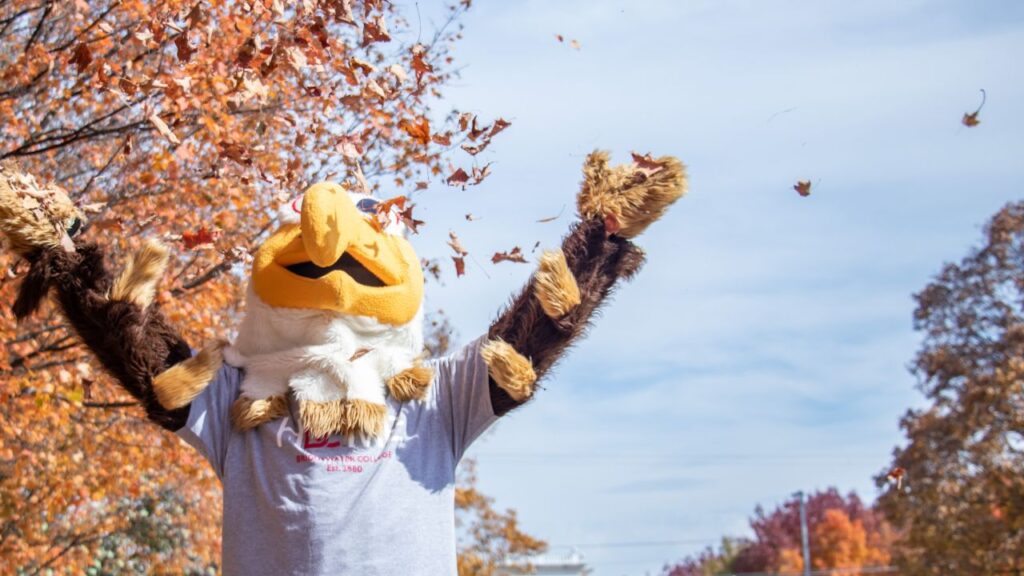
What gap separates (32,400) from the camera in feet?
26.9

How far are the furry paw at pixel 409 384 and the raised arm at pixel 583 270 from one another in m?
0.24

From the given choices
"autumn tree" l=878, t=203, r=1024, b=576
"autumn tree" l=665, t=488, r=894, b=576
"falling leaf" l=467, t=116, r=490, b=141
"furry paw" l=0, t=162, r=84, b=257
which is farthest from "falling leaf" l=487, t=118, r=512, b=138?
"autumn tree" l=665, t=488, r=894, b=576

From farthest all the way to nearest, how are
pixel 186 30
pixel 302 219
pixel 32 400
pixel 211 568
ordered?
pixel 211 568 < pixel 32 400 < pixel 186 30 < pixel 302 219

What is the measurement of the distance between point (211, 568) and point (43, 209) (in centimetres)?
1332

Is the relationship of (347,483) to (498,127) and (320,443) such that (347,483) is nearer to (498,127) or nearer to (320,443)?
(320,443)

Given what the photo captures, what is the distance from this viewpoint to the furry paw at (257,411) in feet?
13.0

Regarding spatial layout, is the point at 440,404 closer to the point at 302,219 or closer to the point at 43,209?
the point at 302,219

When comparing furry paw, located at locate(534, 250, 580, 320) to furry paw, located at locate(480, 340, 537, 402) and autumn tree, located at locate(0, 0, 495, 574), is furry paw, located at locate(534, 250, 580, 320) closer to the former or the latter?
furry paw, located at locate(480, 340, 537, 402)

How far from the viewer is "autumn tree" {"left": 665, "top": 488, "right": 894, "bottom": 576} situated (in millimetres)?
41000

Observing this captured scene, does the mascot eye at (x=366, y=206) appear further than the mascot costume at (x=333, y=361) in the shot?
Yes

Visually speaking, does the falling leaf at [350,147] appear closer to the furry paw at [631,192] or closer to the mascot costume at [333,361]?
the mascot costume at [333,361]

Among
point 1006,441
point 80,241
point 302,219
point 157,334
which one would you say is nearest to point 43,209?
→ point 80,241

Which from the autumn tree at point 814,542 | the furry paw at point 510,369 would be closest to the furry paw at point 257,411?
the furry paw at point 510,369

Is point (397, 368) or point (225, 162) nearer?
point (397, 368)
